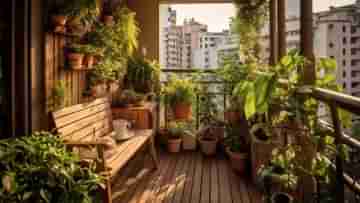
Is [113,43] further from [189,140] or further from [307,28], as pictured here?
[307,28]

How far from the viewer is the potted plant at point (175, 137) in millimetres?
4348

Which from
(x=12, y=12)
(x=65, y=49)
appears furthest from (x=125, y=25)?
(x=12, y=12)

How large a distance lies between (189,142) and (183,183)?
127 centimetres

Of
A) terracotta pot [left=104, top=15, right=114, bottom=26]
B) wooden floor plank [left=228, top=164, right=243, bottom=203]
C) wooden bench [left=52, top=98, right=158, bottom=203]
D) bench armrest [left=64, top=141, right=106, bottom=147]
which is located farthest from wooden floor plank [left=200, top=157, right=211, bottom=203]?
terracotta pot [left=104, top=15, right=114, bottom=26]

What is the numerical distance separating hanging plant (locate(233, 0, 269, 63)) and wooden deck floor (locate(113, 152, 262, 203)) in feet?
4.72

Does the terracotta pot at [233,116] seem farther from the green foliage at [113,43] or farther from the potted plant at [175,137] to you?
the green foliage at [113,43]

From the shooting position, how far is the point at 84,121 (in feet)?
9.57

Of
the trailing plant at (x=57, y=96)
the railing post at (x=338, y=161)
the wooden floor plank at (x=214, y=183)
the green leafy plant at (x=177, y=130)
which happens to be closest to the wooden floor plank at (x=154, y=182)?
the green leafy plant at (x=177, y=130)

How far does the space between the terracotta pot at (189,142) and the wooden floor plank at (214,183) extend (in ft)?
1.57

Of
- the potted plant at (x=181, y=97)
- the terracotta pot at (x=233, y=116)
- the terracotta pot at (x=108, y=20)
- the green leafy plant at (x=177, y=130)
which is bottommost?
the green leafy plant at (x=177, y=130)

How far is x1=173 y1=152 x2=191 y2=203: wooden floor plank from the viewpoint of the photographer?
285 cm

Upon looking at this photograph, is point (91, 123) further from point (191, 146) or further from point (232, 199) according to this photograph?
point (191, 146)

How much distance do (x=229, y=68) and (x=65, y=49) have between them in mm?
2132

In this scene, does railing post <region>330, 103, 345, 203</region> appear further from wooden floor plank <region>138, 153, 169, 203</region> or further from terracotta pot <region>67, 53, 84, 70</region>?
terracotta pot <region>67, 53, 84, 70</region>
